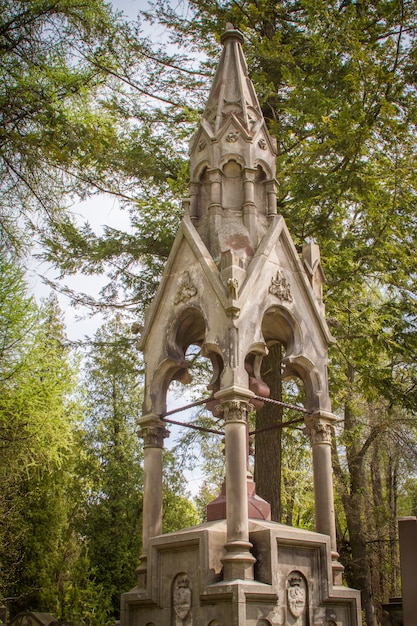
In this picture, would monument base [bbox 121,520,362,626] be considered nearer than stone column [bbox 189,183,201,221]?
Yes

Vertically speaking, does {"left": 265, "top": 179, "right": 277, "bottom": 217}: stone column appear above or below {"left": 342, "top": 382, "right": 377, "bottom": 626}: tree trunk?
above

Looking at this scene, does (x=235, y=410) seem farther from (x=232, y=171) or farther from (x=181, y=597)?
(x=232, y=171)

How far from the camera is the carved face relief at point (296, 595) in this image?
6.16 m

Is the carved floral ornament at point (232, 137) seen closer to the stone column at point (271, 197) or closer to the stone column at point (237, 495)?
the stone column at point (271, 197)

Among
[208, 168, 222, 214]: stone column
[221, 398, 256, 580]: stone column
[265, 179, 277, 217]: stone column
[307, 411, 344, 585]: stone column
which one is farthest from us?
[265, 179, 277, 217]: stone column

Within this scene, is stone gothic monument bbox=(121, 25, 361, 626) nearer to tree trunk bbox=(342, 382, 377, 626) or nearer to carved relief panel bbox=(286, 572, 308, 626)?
carved relief panel bbox=(286, 572, 308, 626)

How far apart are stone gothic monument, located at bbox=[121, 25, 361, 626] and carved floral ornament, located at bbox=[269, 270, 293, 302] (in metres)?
0.01

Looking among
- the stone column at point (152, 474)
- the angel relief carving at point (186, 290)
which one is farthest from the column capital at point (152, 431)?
the angel relief carving at point (186, 290)

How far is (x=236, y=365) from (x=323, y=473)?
159cm

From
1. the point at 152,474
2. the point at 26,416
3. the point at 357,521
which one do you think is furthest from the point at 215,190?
the point at 357,521

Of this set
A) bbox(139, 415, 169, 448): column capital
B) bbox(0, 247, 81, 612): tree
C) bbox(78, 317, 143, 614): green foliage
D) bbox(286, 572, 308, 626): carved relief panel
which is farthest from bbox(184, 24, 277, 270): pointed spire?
bbox(78, 317, 143, 614): green foliage

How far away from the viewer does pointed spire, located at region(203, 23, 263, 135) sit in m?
8.31

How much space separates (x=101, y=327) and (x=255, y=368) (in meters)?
21.7

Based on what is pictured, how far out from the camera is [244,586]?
577cm
